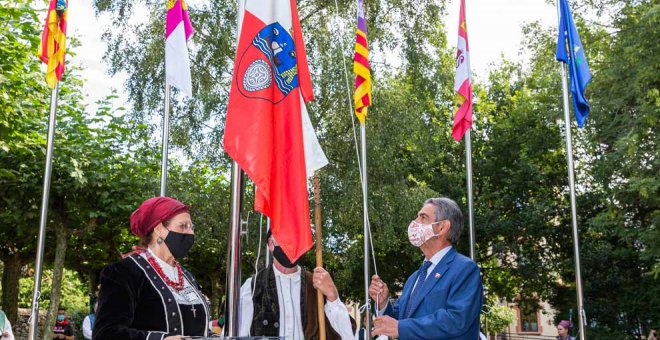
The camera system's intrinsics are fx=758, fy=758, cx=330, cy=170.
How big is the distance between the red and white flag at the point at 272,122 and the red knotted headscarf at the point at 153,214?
48cm

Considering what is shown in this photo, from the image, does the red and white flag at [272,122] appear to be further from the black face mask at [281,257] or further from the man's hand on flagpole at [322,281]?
the black face mask at [281,257]

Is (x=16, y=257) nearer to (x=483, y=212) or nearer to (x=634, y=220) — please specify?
(x=483, y=212)

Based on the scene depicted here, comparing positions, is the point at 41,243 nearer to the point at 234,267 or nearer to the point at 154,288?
the point at 154,288

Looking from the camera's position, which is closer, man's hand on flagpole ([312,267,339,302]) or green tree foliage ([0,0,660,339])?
man's hand on flagpole ([312,267,339,302])

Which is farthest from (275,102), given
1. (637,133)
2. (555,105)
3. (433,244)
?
(555,105)

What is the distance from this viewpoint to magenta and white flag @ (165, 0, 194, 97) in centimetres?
1111

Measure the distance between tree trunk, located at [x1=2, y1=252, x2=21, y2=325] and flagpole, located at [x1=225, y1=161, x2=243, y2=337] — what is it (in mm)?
20365

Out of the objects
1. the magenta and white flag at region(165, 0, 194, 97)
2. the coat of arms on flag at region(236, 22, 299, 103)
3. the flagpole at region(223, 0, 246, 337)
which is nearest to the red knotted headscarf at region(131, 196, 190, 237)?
the flagpole at region(223, 0, 246, 337)

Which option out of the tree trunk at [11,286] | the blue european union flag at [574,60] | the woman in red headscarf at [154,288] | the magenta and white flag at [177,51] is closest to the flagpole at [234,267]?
the woman in red headscarf at [154,288]

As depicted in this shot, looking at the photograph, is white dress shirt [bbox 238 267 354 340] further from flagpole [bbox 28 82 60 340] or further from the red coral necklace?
flagpole [bbox 28 82 60 340]

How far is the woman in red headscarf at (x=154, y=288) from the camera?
→ 12.6 feet

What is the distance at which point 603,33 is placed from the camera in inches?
818

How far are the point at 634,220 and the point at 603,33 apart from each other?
19.6 feet

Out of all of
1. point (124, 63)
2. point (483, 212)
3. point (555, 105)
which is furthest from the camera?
point (483, 212)
